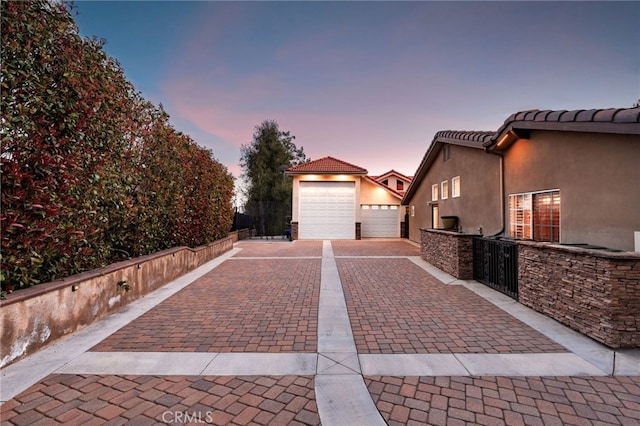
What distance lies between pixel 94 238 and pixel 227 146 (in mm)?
22360

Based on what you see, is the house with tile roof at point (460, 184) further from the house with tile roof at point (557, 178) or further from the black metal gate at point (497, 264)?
the black metal gate at point (497, 264)

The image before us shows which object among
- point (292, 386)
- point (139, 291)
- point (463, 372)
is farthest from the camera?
point (139, 291)

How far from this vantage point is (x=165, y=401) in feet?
7.90

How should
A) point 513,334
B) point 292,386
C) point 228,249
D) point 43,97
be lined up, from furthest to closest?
point 228,249 → point 513,334 → point 43,97 → point 292,386

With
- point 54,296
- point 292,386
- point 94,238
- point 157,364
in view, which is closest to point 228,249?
point 94,238

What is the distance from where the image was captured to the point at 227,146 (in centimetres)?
2527

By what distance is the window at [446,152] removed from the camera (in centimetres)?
1205

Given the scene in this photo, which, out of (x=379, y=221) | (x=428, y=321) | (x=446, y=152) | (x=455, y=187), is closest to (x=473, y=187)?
(x=455, y=187)

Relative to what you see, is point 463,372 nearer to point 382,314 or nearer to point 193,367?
point 382,314

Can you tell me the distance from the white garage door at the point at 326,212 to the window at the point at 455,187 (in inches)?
273

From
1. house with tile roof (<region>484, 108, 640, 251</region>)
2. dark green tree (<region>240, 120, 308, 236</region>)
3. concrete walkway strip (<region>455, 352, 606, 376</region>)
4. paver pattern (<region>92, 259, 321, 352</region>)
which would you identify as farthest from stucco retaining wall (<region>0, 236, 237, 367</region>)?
dark green tree (<region>240, 120, 308, 236</region>)

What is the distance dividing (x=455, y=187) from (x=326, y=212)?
8256mm

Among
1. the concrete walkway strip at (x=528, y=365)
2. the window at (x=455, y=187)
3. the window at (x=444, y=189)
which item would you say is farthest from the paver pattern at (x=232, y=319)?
the window at (x=444, y=189)

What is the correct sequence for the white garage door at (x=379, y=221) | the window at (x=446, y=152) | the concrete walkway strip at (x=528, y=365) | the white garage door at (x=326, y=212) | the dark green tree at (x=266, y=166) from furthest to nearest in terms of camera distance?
the dark green tree at (x=266, y=166), the white garage door at (x=379, y=221), the white garage door at (x=326, y=212), the window at (x=446, y=152), the concrete walkway strip at (x=528, y=365)
